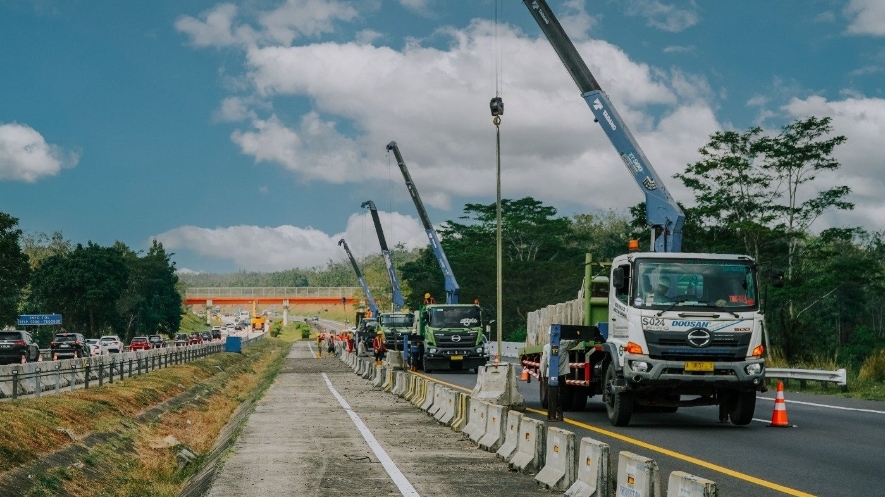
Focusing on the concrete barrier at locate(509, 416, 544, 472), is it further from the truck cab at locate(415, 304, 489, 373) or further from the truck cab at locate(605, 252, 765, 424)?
the truck cab at locate(415, 304, 489, 373)

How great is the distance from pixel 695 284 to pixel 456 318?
1042 inches

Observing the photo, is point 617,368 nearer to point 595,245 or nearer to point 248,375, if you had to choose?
point 248,375

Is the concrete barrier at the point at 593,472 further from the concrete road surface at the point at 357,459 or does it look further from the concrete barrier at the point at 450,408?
the concrete barrier at the point at 450,408

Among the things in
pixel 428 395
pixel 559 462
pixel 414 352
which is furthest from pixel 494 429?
pixel 414 352

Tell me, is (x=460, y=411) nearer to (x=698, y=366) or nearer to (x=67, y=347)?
(x=698, y=366)

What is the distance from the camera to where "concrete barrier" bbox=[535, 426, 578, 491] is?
460 inches

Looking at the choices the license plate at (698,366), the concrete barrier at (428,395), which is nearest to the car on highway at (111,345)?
the concrete barrier at (428,395)

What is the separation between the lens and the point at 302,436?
61.1 ft

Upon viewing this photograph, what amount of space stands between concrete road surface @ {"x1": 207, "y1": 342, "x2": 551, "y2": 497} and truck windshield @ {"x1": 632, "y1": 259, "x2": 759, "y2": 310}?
152 inches

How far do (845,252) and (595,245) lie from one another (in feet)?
76.7

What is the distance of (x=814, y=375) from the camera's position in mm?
29375

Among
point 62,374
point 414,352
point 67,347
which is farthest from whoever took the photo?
point 67,347

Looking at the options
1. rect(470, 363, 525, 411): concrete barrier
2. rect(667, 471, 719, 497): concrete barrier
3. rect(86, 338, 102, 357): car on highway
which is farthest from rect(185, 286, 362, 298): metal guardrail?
rect(667, 471, 719, 497): concrete barrier

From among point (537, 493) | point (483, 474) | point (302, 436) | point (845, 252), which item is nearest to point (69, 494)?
point (302, 436)
